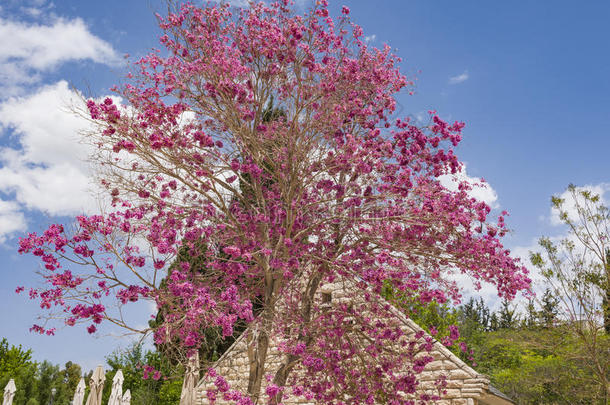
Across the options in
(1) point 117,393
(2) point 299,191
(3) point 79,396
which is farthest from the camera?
(3) point 79,396

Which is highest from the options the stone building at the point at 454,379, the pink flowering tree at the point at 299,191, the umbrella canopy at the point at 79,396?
the pink flowering tree at the point at 299,191

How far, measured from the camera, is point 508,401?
1073cm

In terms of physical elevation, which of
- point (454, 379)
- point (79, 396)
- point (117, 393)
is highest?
point (454, 379)

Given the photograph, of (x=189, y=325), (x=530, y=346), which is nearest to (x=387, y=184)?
(x=189, y=325)

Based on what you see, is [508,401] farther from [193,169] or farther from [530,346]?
[193,169]

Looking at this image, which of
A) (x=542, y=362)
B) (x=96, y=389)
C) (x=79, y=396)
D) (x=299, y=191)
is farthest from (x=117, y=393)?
(x=542, y=362)

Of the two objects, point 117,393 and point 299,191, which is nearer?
point 299,191

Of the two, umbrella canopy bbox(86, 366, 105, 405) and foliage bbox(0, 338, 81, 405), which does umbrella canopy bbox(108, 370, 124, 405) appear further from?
foliage bbox(0, 338, 81, 405)

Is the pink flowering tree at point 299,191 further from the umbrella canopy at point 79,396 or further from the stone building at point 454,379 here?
the umbrella canopy at point 79,396

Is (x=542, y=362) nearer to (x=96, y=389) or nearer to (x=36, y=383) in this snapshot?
(x=96, y=389)

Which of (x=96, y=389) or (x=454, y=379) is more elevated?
(x=454, y=379)

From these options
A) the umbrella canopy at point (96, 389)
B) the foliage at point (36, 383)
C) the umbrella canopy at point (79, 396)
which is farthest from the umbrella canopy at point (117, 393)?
the foliage at point (36, 383)

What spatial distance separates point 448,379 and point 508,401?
2.13m

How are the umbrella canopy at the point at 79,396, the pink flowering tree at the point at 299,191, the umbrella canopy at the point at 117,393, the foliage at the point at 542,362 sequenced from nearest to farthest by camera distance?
1. the pink flowering tree at the point at 299,191
2. the umbrella canopy at the point at 117,393
3. the umbrella canopy at the point at 79,396
4. the foliage at the point at 542,362
